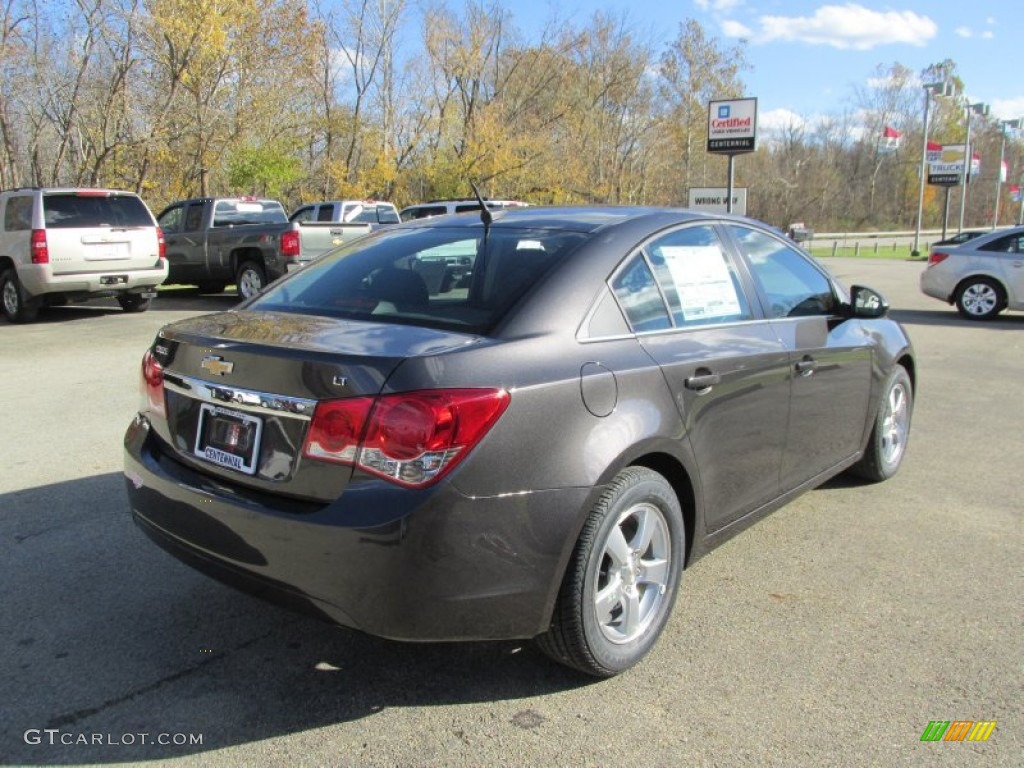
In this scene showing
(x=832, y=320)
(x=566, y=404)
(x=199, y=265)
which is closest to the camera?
(x=566, y=404)

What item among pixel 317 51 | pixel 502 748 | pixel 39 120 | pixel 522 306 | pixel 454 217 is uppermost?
pixel 317 51

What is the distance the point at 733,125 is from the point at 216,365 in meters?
19.5

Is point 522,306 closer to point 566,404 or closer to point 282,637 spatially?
point 566,404

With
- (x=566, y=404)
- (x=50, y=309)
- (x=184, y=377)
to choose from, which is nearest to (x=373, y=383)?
(x=566, y=404)

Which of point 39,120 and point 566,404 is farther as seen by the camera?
point 39,120

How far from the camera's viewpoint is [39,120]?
27.6 m

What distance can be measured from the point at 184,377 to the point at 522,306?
1231 millimetres

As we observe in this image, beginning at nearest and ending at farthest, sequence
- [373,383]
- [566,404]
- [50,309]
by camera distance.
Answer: [373,383]
[566,404]
[50,309]

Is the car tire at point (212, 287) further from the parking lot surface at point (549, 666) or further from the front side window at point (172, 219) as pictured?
the parking lot surface at point (549, 666)

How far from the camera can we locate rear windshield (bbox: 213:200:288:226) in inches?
625

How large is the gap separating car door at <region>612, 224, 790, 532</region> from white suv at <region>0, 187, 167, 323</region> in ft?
35.8

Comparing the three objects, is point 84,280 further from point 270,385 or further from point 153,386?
point 270,385

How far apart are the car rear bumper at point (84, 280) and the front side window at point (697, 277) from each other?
430 inches

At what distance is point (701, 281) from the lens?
363 cm
